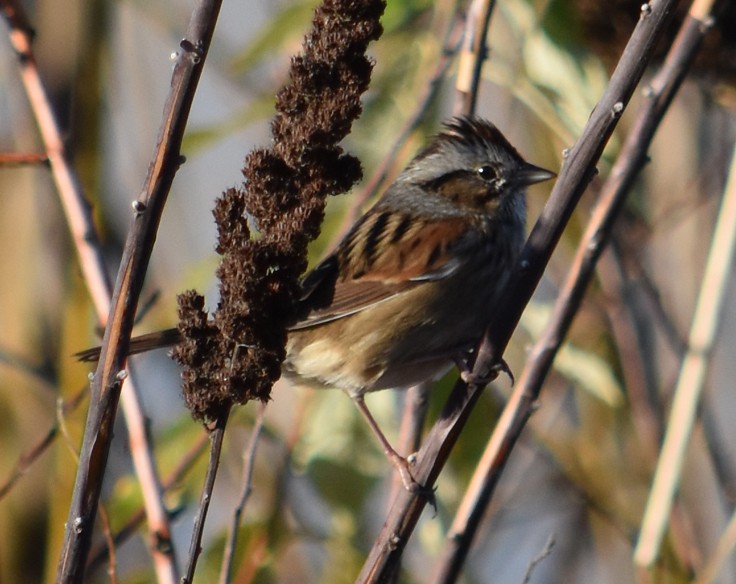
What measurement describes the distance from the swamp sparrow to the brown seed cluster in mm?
990

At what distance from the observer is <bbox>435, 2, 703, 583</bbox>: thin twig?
2678mm

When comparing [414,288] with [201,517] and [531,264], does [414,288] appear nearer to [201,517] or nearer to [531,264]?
[531,264]

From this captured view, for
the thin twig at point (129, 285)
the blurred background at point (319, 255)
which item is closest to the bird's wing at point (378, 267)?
the blurred background at point (319, 255)

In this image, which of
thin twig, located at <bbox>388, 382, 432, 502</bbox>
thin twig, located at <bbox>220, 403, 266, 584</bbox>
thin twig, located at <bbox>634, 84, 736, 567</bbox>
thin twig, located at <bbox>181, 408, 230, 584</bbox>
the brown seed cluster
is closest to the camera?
thin twig, located at <bbox>181, 408, 230, 584</bbox>

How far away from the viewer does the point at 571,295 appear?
9.37 ft

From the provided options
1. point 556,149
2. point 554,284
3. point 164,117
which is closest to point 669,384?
point 554,284

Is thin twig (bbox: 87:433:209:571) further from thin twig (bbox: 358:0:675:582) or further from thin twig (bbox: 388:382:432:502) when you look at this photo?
thin twig (bbox: 358:0:675:582)

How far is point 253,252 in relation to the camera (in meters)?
2.08

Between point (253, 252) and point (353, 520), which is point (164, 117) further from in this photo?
point (353, 520)

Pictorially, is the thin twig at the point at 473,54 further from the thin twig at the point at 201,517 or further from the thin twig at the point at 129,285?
the thin twig at the point at 201,517

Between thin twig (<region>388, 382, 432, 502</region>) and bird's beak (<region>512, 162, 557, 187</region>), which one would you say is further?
bird's beak (<region>512, 162, 557, 187</region>)

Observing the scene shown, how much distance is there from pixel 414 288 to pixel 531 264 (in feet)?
3.55

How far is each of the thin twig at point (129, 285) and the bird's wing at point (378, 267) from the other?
1417mm

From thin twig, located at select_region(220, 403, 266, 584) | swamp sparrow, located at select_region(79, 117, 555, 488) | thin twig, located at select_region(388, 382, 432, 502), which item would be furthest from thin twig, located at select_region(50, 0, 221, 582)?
thin twig, located at select_region(388, 382, 432, 502)
